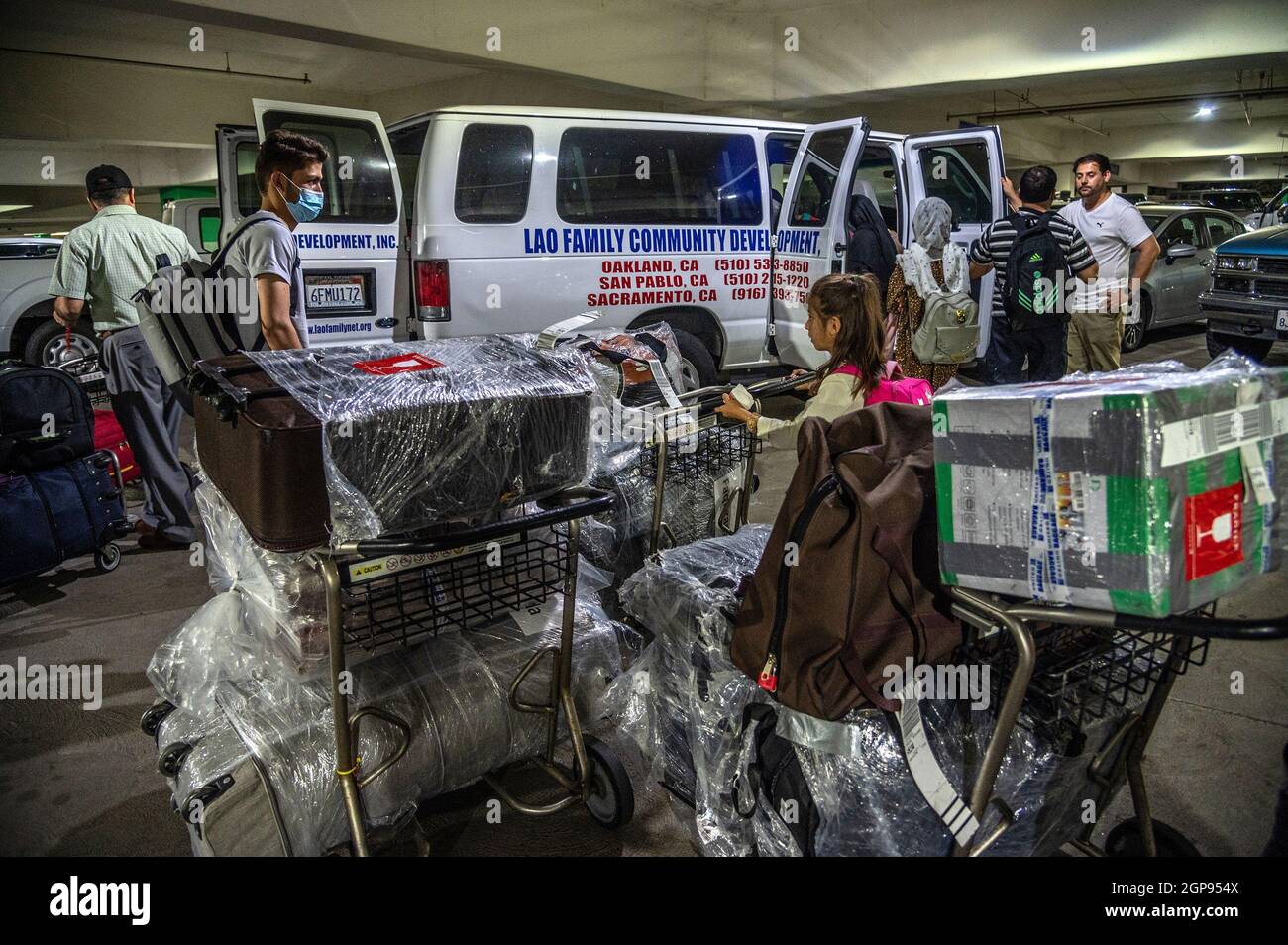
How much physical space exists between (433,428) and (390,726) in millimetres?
905

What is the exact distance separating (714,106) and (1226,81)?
34.8 feet

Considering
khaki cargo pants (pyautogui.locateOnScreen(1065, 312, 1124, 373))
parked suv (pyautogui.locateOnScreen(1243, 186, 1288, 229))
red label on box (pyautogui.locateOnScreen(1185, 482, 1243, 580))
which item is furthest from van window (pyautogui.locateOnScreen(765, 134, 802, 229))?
parked suv (pyautogui.locateOnScreen(1243, 186, 1288, 229))

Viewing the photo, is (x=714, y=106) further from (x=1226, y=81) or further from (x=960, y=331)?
(x=1226, y=81)

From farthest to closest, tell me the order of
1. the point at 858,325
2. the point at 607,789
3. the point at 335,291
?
the point at 335,291 < the point at 858,325 < the point at 607,789

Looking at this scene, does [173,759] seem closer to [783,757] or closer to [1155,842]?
[783,757]


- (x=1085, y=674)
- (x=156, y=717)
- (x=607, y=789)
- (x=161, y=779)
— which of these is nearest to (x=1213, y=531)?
(x=1085, y=674)

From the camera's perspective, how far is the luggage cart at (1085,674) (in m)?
1.45

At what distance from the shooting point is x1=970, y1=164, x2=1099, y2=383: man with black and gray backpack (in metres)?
5.23

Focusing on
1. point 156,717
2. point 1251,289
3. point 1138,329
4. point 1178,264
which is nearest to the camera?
point 156,717

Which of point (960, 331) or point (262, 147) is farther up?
point (262, 147)

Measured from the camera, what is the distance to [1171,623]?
1384 millimetres

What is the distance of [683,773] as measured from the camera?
2.43 metres

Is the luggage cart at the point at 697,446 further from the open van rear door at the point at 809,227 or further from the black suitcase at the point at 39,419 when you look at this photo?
the open van rear door at the point at 809,227

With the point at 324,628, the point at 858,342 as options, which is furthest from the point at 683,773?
the point at 858,342
